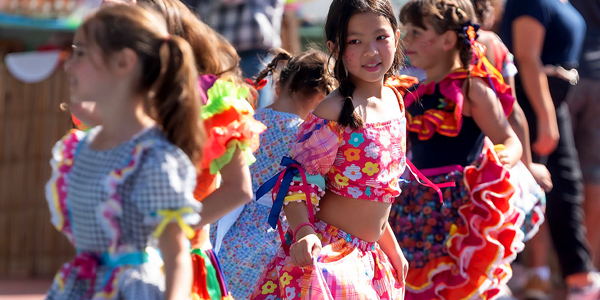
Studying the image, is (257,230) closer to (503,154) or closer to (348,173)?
(348,173)

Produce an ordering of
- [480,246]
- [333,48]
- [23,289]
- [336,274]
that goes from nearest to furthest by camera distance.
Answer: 1. [336,274]
2. [333,48]
3. [480,246]
4. [23,289]

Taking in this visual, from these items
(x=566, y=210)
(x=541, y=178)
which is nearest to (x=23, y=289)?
(x=566, y=210)

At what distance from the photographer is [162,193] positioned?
2.17m

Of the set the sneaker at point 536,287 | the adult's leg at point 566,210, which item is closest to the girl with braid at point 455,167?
the adult's leg at point 566,210

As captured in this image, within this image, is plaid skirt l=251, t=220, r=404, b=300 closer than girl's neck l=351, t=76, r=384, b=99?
Yes

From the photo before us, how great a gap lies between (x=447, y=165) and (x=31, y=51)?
5.33 meters

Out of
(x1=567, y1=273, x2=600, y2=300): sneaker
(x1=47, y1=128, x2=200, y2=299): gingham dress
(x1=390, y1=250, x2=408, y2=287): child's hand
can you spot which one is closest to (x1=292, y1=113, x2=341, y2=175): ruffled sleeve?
(x1=390, y1=250, x2=408, y2=287): child's hand

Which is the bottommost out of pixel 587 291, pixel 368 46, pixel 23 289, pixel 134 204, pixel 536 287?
pixel 23 289

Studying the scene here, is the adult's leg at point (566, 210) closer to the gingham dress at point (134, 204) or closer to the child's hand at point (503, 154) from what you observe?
the child's hand at point (503, 154)

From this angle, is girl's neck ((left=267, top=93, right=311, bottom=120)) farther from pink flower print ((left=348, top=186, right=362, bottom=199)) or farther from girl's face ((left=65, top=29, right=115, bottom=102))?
girl's face ((left=65, top=29, right=115, bottom=102))

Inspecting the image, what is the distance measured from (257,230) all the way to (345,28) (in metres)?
1.11

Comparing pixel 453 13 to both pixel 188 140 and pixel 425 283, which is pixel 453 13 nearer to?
pixel 425 283

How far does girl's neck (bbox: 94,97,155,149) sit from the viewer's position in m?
2.32

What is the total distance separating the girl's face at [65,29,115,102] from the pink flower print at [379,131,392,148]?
1.10 m
